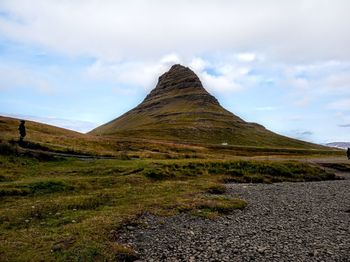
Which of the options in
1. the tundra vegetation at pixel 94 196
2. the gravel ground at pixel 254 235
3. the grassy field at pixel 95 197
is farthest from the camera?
the tundra vegetation at pixel 94 196

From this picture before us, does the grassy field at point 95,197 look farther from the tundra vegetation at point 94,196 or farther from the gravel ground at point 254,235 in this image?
the gravel ground at point 254,235

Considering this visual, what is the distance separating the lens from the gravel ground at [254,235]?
21312 mm

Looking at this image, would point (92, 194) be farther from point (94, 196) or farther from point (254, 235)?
point (254, 235)

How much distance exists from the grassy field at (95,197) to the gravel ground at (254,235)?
5.18 feet

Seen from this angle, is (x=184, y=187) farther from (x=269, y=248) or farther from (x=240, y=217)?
(x=269, y=248)

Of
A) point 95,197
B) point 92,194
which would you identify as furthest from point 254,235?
point 92,194

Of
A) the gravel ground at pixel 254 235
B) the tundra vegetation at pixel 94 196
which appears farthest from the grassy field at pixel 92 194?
the gravel ground at pixel 254 235

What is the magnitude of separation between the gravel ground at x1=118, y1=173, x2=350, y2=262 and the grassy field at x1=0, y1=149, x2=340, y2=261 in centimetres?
158

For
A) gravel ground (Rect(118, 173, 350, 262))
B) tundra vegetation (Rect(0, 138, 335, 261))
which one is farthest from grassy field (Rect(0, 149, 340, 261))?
gravel ground (Rect(118, 173, 350, 262))

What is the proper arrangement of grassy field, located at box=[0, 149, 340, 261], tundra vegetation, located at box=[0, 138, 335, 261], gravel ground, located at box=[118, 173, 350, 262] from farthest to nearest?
tundra vegetation, located at box=[0, 138, 335, 261] < grassy field, located at box=[0, 149, 340, 261] < gravel ground, located at box=[118, 173, 350, 262]

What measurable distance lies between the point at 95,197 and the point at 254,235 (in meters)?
15.9

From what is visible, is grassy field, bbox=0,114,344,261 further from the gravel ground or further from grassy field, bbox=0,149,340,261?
the gravel ground

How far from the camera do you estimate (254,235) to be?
2561 cm

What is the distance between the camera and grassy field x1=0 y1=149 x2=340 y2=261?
70.6 feet
